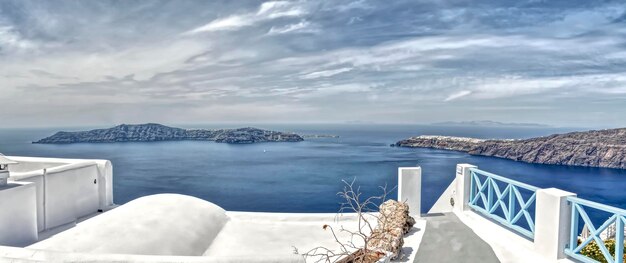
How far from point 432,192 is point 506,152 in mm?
36229

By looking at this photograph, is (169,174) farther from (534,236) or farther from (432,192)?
(534,236)

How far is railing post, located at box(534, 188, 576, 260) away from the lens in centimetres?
463

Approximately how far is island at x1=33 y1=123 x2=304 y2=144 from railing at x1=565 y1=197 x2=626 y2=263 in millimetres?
108800

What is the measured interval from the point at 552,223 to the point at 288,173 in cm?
6714

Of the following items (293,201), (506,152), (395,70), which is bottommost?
(293,201)

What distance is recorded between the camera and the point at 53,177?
5.91 meters

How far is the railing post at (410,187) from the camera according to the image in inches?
253

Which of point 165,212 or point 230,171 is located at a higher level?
point 165,212

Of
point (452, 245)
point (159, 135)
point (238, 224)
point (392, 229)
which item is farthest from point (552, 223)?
point (159, 135)

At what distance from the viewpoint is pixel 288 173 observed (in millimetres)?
71125

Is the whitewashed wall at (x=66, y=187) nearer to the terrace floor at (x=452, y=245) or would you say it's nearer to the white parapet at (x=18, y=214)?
the white parapet at (x=18, y=214)

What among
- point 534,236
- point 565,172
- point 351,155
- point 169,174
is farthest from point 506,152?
point 534,236

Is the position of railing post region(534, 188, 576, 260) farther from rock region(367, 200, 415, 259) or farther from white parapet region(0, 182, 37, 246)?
white parapet region(0, 182, 37, 246)

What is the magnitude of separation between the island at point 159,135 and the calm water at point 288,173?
2.70 metres
